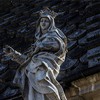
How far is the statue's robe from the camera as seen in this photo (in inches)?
314

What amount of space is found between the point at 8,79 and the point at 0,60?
1.15 meters

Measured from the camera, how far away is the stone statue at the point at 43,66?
798cm

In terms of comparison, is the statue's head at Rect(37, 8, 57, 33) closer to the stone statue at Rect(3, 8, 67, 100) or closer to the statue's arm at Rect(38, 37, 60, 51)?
the stone statue at Rect(3, 8, 67, 100)

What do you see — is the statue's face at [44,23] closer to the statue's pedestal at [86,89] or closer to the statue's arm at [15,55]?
the statue's arm at [15,55]

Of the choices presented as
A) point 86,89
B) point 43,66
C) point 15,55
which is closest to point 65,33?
point 86,89

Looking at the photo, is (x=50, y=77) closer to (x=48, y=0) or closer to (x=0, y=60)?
(x=0, y=60)

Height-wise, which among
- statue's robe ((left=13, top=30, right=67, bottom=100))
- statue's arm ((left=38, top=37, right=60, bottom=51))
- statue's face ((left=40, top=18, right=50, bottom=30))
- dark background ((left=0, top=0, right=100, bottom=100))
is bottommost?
dark background ((left=0, top=0, right=100, bottom=100))

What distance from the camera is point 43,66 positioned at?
319 inches

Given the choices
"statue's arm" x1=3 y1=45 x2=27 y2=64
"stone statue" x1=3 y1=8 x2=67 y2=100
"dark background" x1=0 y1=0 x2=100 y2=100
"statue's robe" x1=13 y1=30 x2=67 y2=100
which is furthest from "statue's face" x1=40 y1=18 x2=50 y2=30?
"dark background" x1=0 y1=0 x2=100 y2=100

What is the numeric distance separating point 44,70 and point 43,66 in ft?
0.17

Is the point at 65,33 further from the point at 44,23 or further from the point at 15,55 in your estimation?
the point at 15,55

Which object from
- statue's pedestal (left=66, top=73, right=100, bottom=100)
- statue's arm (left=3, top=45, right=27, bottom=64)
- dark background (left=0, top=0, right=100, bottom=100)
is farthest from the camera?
dark background (left=0, top=0, right=100, bottom=100)

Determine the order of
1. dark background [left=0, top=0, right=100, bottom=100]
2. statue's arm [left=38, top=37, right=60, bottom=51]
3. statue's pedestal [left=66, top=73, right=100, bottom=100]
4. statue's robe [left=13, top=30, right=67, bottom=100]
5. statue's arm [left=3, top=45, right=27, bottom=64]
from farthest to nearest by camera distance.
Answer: dark background [left=0, top=0, right=100, bottom=100], statue's pedestal [left=66, top=73, right=100, bottom=100], statue's arm [left=3, top=45, right=27, bottom=64], statue's arm [left=38, top=37, right=60, bottom=51], statue's robe [left=13, top=30, right=67, bottom=100]

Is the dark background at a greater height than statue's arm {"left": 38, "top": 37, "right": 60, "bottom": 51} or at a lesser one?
lesser
